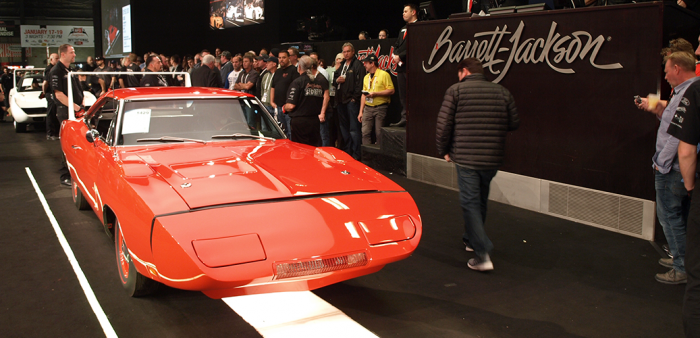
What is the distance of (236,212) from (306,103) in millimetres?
4707

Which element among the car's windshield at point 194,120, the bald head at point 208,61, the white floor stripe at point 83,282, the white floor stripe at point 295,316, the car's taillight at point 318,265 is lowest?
the white floor stripe at point 295,316

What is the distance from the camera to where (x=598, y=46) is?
5.84 m

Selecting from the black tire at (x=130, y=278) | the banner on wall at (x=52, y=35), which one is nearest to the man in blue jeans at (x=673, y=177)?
the black tire at (x=130, y=278)

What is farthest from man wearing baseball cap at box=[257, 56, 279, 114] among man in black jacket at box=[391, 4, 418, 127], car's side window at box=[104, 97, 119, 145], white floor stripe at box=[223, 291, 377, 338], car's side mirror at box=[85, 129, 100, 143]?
white floor stripe at box=[223, 291, 377, 338]

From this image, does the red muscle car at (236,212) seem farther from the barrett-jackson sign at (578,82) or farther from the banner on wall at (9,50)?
the banner on wall at (9,50)

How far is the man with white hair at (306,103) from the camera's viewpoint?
7707 millimetres

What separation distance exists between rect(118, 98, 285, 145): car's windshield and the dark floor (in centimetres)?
116

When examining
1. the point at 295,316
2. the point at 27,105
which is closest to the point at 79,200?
the point at 295,316

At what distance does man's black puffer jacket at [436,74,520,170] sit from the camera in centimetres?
450

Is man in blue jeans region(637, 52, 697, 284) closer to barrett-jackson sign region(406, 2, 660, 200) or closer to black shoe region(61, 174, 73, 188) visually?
barrett-jackson sign region(406, 2, 660, 200)

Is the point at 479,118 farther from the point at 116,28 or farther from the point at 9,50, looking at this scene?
the point at 9,50

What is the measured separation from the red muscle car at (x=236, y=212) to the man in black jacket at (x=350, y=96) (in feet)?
18.0

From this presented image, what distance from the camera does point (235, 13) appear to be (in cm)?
1888

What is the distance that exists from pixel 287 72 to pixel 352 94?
62.5 inches
